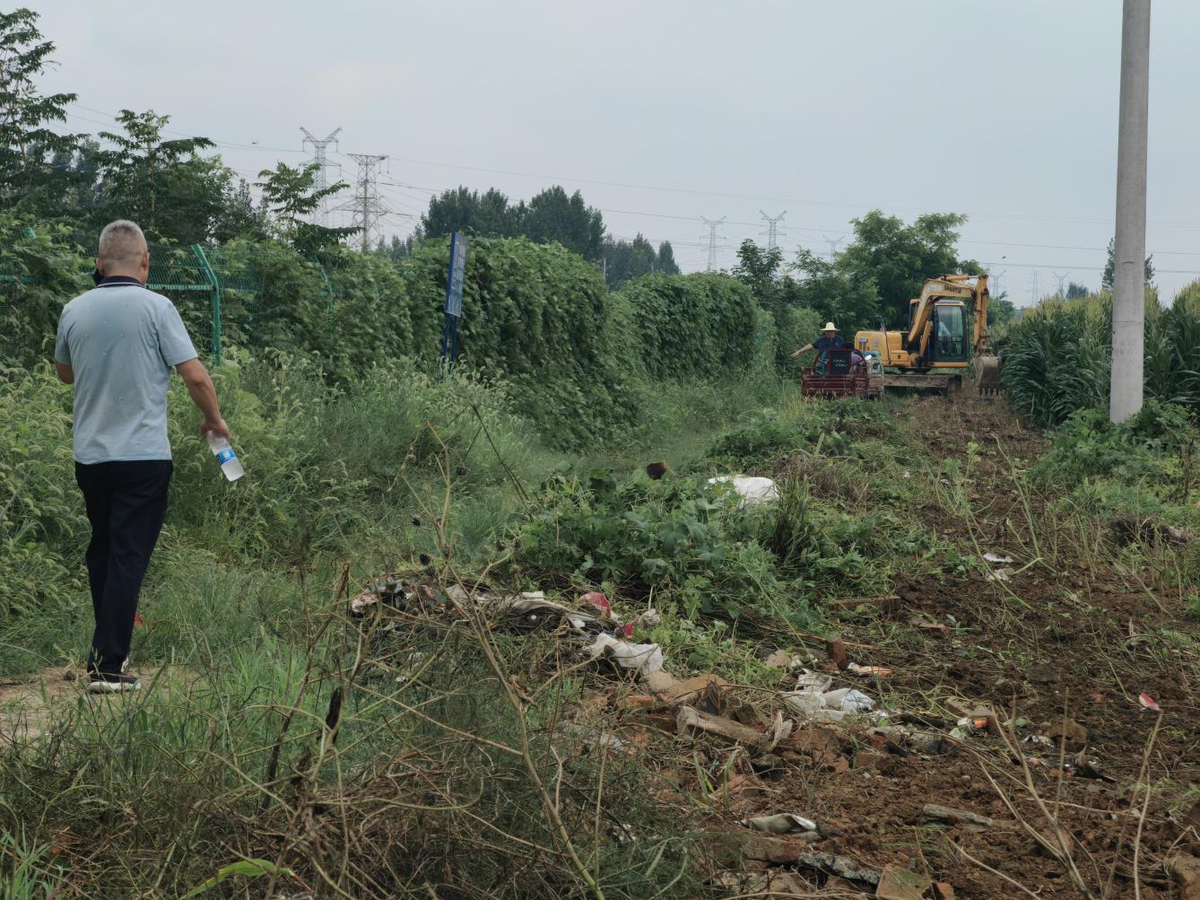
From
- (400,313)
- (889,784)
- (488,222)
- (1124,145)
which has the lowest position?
(889,784)

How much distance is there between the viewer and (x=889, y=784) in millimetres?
3826

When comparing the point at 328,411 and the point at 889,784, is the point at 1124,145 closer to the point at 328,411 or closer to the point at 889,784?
the point at 328,411

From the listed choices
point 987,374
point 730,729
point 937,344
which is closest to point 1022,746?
point 730,729

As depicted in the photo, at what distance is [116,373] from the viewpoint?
475cm

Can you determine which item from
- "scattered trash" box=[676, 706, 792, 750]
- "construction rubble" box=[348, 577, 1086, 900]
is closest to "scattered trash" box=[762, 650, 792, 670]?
"construction rubble" box=[348, 577, 1086, 900]

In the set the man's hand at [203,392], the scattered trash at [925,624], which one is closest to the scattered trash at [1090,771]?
the scattered trash at [925,624]

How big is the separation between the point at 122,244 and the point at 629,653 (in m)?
2.78

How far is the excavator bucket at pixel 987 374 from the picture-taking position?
88.3 ft

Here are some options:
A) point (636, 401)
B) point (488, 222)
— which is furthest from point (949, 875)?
point (488, 222)

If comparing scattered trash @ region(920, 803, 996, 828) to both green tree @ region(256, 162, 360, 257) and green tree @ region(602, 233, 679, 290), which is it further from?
green tree @ region(602, 233, 679, 290)

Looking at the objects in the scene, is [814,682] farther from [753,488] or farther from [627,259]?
[627,259]

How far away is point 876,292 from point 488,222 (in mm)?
50240

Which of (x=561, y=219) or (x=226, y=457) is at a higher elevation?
(x=561, y=219)

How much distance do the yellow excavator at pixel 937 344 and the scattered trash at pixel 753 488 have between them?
19361 mm
